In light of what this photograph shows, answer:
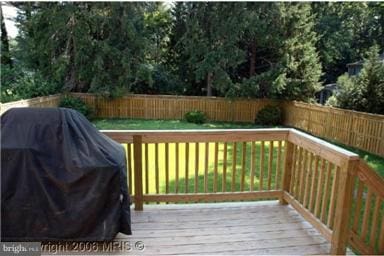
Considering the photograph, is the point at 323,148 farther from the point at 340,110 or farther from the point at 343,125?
the point at 340,110

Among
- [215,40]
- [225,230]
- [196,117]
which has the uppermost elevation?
[215,40]

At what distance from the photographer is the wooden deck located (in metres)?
2.80

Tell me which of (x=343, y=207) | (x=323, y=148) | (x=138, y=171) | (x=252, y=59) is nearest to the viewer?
(x=343, y=207)

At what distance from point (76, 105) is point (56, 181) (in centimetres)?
1214

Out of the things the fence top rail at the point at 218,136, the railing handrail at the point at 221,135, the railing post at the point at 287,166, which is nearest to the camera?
the railing handrail at the point at 221,135

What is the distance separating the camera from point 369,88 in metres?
9.83

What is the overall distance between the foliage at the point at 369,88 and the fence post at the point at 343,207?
27.7 feet

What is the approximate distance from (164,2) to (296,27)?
23.5ft


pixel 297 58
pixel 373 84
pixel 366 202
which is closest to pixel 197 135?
pixel 366 202

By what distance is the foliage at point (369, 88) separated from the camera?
9.61 metres

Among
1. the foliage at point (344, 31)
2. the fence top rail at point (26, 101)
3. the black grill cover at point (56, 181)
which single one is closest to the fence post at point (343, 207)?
the black grill cover at point (56, 181)

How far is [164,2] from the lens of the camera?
54.6 ft

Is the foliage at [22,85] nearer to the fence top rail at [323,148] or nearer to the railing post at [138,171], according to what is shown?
the railing post at [138,171]

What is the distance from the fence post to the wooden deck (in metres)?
0.20
